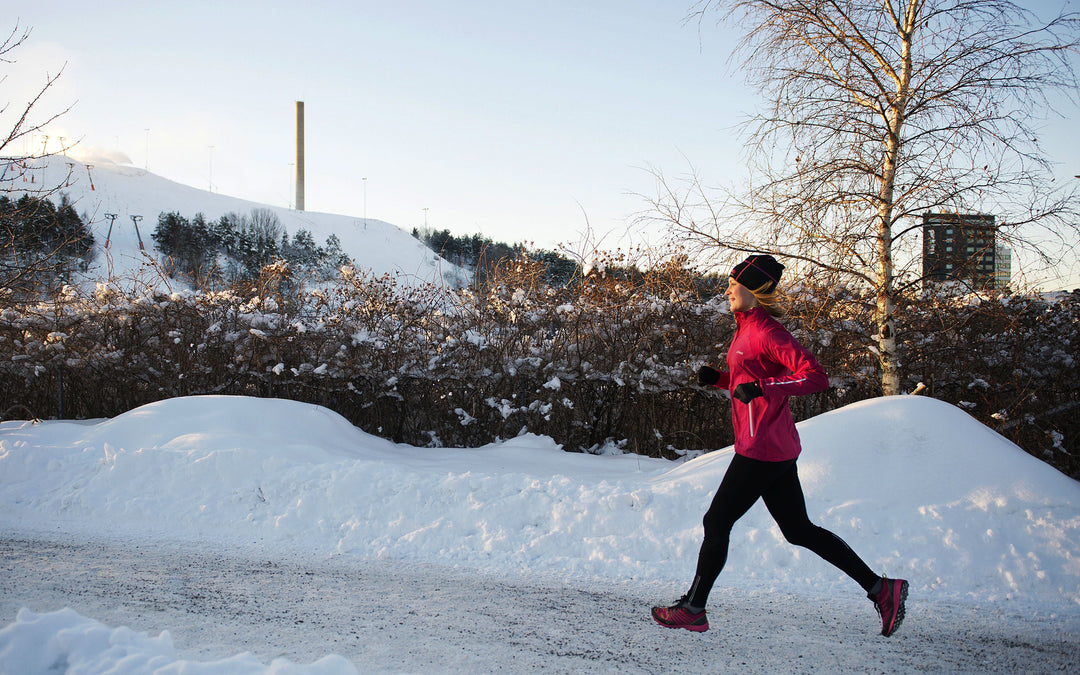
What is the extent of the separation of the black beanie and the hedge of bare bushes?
421 cm

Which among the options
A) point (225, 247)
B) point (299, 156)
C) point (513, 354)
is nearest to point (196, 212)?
point (299, 156)

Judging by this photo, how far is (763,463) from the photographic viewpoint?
3.40m

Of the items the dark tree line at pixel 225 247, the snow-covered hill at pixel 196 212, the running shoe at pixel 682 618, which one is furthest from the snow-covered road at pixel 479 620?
the snow-covered hill at pixel 196 212

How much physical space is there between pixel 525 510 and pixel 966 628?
3062 mm

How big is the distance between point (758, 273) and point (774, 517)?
1376 millimetres

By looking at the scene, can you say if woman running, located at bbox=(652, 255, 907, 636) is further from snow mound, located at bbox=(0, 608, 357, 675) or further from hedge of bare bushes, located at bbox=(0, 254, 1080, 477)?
hedge of bare bushes, located at bbox=(0, 254, 1080, 477)

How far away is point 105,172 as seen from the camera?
292 feet

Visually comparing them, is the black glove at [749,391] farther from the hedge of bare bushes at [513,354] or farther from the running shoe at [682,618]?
the hedge of bare bushes at [513,354]

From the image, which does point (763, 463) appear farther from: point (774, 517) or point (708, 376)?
point (708, 376)

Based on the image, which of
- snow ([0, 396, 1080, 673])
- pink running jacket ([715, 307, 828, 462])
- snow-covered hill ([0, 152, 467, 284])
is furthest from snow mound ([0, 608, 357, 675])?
snow-covered hill ([0, 152, 467, 284])

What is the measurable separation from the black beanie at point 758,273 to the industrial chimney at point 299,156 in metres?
82.4

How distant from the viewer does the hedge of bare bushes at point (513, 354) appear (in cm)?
810

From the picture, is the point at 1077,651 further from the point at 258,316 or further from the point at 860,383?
the point at 258,316

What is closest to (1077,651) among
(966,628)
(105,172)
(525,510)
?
(966,628)
